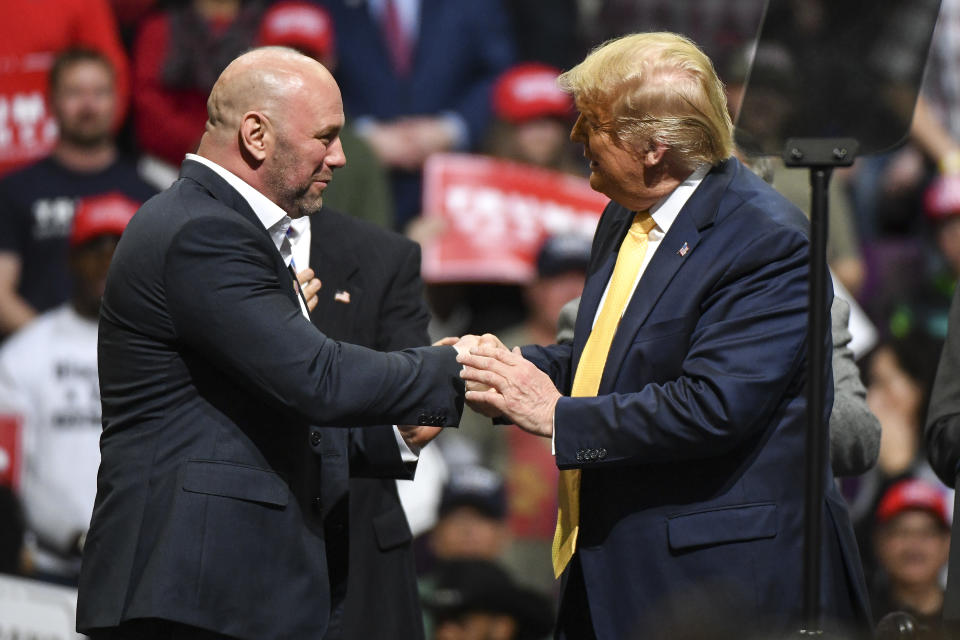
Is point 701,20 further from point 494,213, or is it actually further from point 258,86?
point 258,86

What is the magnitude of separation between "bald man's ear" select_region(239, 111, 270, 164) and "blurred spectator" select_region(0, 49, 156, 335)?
355 cm

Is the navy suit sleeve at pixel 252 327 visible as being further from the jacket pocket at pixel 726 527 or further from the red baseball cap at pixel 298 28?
the red baseball cap at pixel 298 28

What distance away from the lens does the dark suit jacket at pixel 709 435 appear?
278 centimetres

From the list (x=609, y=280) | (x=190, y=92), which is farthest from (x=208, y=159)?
(x=190, y=92)

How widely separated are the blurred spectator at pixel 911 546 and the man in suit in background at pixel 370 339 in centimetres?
289

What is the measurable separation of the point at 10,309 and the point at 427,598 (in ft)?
7.61

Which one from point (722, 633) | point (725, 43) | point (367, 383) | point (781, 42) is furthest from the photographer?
point (725, 43)

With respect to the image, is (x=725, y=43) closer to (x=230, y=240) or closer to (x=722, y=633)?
(x=230, y=240)

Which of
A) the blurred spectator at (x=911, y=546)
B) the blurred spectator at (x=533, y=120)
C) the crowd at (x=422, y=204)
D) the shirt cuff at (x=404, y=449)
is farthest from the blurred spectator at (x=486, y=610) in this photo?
the shirt cuff at (x=404, y=449)

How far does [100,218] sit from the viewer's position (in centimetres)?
616

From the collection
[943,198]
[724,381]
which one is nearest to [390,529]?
[724,381]

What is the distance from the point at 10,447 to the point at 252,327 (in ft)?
13.1

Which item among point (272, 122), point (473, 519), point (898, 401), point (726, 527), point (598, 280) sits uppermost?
point (272, 122)

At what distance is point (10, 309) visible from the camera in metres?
6.32
